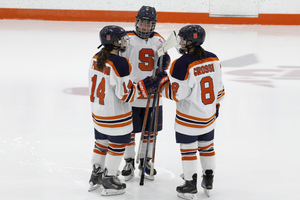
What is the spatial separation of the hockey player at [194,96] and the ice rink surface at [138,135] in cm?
23

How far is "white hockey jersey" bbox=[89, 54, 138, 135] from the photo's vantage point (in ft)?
7.43

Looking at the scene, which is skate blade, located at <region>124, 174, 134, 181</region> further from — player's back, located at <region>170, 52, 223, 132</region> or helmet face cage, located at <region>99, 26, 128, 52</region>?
helmet face cage, located at <region>99, 26, 128, 52</region>

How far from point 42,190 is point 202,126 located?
3.41 ft

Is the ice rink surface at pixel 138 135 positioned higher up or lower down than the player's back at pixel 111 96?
lower down

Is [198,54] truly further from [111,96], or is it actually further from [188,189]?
[188,189]

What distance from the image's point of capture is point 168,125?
12.4ft

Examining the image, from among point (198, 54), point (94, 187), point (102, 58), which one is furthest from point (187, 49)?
point (94, 187)

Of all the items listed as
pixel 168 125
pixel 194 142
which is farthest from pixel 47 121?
pixel 194 142

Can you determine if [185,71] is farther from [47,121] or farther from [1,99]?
[1,99]

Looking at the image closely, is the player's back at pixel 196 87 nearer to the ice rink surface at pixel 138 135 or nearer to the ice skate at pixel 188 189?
the ice skate at pixel 188 189

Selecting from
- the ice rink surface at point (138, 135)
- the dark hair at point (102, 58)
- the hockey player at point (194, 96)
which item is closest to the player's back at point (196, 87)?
the hockey player at point (194, 96)

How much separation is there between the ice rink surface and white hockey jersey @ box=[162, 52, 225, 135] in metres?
0.47

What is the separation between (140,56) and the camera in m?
2.64

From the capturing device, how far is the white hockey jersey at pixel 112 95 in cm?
226
